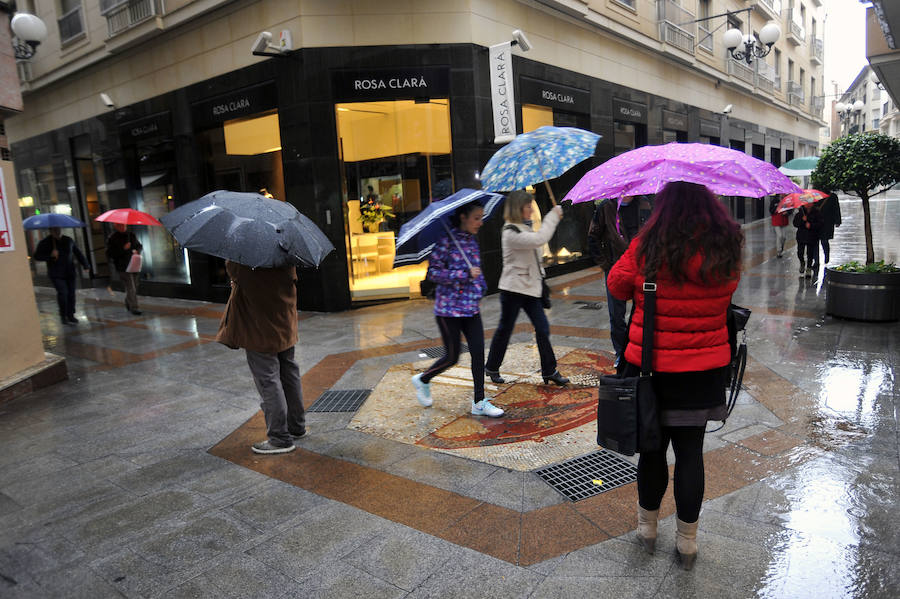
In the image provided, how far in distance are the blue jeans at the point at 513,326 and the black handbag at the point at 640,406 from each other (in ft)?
9.05

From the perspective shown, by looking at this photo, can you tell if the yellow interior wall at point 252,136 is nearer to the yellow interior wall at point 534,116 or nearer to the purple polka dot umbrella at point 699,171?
the yellow interior wall at point 534,116

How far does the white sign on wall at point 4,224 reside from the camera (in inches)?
253

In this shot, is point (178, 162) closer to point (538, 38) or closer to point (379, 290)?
point (379, 290)

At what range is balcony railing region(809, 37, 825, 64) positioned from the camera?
110 ft

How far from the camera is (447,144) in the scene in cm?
1091

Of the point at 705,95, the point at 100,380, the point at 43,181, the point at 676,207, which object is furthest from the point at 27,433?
the point at 705,95

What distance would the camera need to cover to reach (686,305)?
258cm

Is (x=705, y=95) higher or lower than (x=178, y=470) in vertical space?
higher

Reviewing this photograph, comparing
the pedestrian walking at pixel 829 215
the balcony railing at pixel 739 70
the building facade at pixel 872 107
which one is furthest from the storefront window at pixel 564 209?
the building facade at pixel 872 107

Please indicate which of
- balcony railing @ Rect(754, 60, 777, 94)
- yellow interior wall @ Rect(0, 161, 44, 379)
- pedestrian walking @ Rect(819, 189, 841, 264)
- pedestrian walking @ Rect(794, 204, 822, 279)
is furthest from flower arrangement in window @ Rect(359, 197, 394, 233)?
balcony railing @ Rect(754, 60, 777, 94)

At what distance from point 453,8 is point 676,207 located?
30.2 feet

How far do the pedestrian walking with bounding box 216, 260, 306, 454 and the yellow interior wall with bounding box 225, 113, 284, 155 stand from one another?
7.50 metres

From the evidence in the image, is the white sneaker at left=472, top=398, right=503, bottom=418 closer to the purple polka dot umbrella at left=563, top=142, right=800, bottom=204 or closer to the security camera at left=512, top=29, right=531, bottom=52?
the purple polka dot umbrella at left=563, top=142, right=800, bottom=204

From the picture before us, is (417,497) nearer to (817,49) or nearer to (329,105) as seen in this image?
(329,105)
